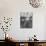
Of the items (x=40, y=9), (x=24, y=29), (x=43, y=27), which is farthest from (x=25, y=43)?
(x=40, y=9)

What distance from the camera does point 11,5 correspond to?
152 inches

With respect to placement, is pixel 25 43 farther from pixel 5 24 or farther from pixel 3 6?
pixel 3 6

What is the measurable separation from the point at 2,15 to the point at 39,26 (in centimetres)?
121

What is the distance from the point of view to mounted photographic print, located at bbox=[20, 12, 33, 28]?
3.89 m

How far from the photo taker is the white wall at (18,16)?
3.84 m

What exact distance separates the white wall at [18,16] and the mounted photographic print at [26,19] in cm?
9

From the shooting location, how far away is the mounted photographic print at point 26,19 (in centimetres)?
389

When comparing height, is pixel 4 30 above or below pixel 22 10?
below

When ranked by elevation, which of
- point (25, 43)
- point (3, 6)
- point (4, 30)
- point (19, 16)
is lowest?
point (25, 43)

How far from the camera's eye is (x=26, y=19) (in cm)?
390

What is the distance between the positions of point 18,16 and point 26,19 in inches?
10.6

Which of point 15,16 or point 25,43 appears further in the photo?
point 15,16

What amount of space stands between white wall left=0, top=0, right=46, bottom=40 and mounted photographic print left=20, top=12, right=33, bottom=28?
94 millimetres

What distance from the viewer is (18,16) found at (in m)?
3.88
